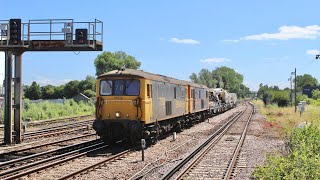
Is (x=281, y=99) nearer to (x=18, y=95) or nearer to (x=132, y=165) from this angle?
(x=18, y=95)

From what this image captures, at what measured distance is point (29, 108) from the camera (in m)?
45.7

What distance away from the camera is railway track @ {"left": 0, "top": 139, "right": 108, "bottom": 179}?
12.3 meters

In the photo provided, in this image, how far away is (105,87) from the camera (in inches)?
724

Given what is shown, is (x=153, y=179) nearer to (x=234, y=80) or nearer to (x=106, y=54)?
(x=106, y=54)

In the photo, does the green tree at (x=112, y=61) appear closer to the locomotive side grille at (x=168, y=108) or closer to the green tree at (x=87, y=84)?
the green tree at (x=87, y=84)

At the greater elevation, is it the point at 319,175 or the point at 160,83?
the point at 160,83

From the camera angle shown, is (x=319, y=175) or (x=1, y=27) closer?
(x=319, y=175)

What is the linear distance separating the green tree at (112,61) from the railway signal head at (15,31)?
102051mm

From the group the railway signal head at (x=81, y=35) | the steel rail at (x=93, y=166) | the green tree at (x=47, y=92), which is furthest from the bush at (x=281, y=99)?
the green tree at (x=47, y=92)

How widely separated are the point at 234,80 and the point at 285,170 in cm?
16262

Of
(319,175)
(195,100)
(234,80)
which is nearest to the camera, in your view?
(319,175)

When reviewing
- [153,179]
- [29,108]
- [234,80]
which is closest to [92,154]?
[153,179]

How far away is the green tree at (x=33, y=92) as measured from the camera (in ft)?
416

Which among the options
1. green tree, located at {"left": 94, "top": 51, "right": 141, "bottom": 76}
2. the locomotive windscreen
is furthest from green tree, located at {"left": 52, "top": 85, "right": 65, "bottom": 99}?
the locomotive windscreen
